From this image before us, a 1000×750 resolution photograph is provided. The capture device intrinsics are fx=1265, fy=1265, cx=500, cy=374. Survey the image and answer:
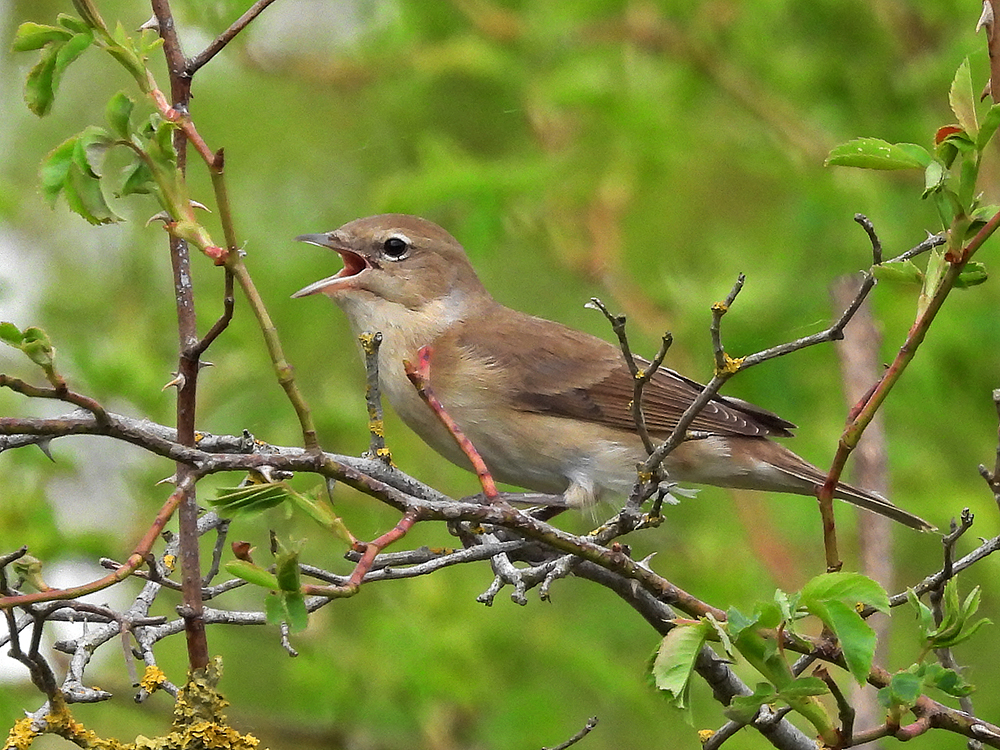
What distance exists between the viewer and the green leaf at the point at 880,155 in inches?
84.2

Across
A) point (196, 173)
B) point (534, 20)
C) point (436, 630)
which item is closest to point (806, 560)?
point (436, 630)

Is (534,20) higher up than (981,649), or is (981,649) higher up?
(534,20)

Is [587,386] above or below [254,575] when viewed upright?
below

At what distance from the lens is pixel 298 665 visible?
5750 millimetres

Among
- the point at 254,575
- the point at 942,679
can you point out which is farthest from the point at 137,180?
A: the point at 942,679

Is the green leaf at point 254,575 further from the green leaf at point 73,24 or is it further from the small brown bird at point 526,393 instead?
the small brown bird at point 526,393

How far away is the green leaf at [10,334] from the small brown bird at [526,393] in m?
2.83

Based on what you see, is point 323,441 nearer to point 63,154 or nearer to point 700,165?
point 700,165

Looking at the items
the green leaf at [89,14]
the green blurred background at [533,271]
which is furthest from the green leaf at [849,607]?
the green blurred background at [533,271]

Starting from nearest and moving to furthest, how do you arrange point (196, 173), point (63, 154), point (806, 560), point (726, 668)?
point (63, 154)
point (726, 668)
point (196, 173)
point (806, 560)

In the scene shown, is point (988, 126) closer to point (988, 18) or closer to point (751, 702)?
point (988, 18)

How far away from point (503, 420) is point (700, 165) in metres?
3.41

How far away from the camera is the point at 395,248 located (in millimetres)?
5359

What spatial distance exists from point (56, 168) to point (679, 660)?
131 centimetres
